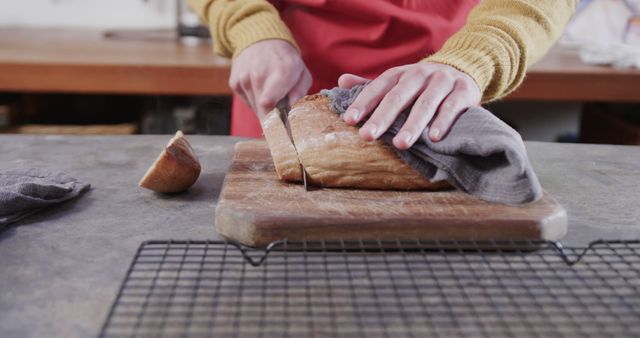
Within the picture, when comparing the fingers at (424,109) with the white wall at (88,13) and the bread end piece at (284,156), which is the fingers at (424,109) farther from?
the white wall at (88,13)

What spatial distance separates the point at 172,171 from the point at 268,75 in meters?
0.29

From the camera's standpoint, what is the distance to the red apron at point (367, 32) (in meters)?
1.16

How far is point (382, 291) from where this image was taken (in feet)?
1.73

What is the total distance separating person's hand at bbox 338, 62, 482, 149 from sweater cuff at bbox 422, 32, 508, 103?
0.03 metres

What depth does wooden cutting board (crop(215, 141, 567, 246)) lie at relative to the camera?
0.63 meters

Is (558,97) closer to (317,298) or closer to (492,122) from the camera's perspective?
(492,122)

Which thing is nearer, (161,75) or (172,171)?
(172,171)

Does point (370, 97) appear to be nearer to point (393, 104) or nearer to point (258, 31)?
point (393, 104)

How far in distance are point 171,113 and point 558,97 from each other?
116 cm

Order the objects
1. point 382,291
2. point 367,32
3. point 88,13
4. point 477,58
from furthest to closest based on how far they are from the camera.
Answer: point 88,13 < point 367,32 < point 477,58 < point 382,291

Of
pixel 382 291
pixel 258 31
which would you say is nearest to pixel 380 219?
pixel 382 291

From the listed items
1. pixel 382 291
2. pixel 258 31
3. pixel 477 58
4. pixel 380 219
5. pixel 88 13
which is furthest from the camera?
pixel 88 13

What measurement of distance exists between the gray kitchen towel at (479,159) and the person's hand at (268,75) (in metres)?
0.25

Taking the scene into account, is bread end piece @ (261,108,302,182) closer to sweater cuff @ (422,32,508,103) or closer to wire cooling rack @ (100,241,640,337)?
wire cooling rack @ (100,241,640,337)
